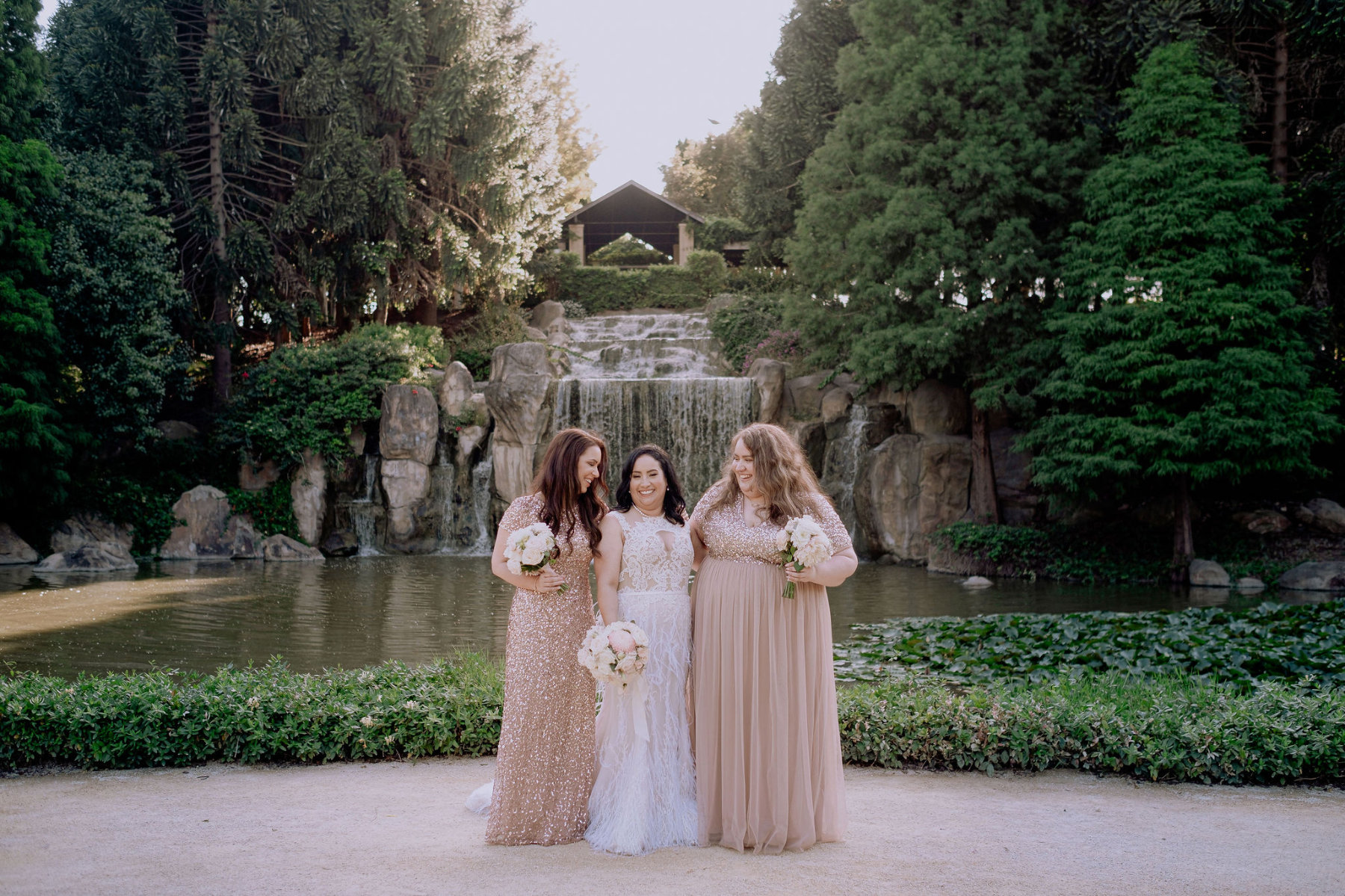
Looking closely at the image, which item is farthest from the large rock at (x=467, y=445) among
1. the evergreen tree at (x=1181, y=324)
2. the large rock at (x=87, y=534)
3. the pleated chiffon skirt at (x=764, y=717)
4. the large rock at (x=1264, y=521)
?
the pleated chiffon skirt at (x=764, y=717)

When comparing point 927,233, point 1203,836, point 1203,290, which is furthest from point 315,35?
point 1203,836

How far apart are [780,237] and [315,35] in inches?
481

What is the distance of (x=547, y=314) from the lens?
3061cm

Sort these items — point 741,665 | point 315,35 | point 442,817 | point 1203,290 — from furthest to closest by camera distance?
1. point 315,35
2. point 1203,290
3. point 442,817
4. point 741,665

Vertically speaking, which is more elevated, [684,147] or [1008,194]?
[684,147]

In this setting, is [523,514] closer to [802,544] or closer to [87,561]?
[802,544]

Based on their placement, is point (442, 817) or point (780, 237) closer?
point (442, 817)

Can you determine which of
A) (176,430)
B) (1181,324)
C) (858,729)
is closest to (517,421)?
(176,430)

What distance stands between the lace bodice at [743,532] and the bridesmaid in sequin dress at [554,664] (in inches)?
20.6

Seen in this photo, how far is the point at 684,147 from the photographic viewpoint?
4988 centimetres

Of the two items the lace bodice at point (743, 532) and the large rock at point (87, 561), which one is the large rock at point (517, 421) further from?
the lace bodice at point (743, 532)

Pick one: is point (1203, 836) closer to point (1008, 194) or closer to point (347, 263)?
point (1008, 194)

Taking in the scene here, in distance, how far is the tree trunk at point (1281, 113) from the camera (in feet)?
56.6

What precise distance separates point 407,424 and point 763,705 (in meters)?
17.7
